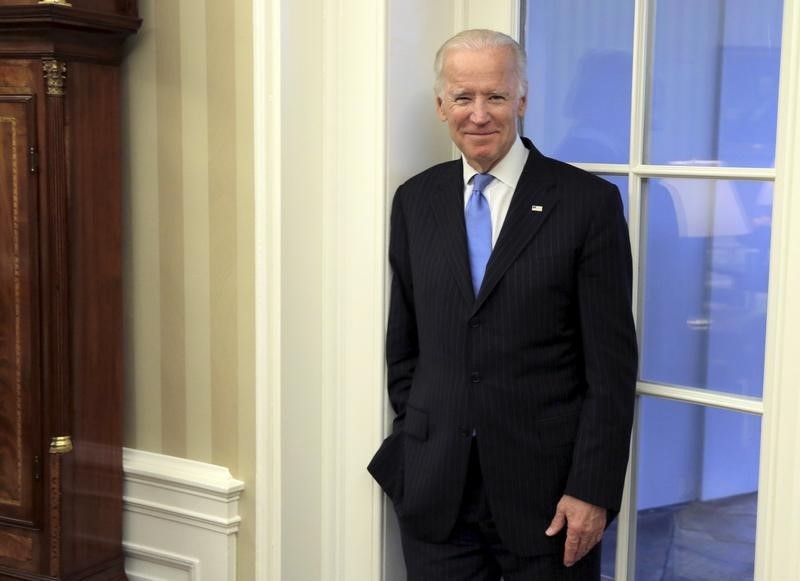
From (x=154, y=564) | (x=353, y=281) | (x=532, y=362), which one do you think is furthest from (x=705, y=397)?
(x=154, y=564)

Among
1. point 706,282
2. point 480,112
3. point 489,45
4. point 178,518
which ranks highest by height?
point 489,45

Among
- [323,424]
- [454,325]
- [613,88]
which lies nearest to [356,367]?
[323,424]

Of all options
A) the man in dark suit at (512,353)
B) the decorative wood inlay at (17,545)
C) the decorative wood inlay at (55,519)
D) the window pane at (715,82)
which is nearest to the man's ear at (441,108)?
the man in dark suit at (512,353)

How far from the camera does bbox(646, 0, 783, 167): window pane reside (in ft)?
6.57

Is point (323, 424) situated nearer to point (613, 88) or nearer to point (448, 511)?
point (448, 511)

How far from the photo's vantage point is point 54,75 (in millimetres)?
2293

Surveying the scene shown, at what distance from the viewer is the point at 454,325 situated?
2070 mm

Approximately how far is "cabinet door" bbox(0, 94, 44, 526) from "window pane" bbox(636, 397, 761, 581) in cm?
125

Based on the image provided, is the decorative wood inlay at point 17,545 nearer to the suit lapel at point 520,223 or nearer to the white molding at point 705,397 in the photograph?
the suit lapel at point 520,223

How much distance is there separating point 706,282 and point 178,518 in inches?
48.6

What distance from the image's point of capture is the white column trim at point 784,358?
6.01ft

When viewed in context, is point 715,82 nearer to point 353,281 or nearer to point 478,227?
point 478,227

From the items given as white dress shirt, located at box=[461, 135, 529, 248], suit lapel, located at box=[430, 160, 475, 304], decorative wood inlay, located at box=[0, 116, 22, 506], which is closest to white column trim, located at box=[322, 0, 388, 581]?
suit lapel, located at box=[430, 160, 475, 304]

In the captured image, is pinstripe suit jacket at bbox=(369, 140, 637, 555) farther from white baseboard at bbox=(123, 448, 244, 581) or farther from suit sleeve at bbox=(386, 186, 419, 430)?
white baseboard at bbox=(123, 448, 244, 581)
